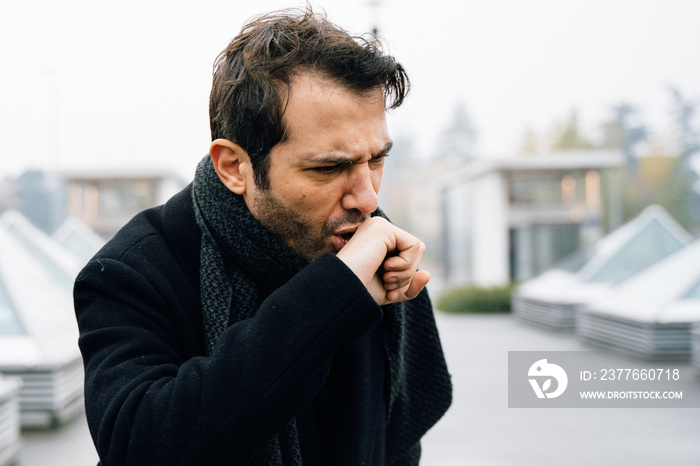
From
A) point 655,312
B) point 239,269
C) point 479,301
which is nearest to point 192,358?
point 239,269

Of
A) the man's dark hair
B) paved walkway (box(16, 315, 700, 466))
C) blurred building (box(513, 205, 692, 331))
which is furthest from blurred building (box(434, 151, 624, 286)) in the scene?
the man's dark hair

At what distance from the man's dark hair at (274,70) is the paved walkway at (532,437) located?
15.1 ft

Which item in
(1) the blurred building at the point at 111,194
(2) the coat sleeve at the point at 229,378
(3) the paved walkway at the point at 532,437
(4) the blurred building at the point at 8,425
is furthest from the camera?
(1) the blurred building at the point at 111,194

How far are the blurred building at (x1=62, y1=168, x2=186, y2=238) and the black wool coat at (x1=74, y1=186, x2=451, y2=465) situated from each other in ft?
80.0

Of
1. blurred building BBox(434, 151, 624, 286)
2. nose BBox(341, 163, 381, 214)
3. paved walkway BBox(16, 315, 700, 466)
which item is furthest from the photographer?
blurred building BBox(434, 151, 624, 286)

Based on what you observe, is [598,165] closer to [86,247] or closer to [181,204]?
[86,247]

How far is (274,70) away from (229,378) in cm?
66

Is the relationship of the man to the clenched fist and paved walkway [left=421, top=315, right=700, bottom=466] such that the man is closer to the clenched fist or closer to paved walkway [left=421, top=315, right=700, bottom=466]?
the clenched fist

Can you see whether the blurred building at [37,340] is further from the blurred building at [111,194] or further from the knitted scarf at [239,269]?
the blurred building at [111,194]

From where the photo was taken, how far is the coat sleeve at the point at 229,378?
1204 mm

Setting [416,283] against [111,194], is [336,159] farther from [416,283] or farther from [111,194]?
[111,194]

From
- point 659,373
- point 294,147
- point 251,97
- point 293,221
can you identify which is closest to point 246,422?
point 293,221

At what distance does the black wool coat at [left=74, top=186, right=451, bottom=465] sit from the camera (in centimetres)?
121

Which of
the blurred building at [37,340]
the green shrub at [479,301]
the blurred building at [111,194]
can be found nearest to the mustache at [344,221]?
the blurred building at [37,340]
